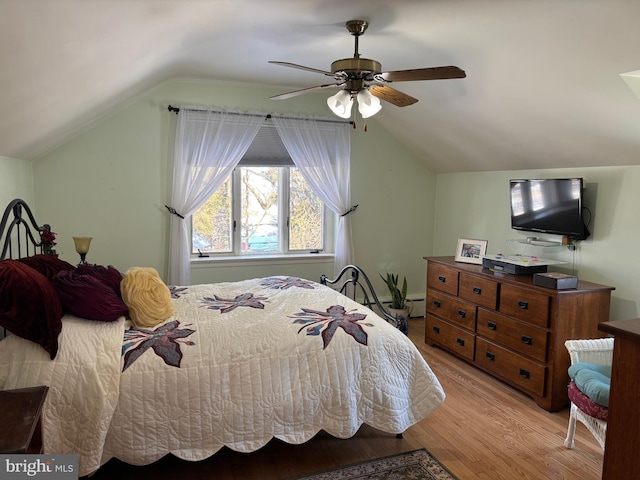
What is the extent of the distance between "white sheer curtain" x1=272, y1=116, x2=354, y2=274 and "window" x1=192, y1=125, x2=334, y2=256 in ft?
0.46

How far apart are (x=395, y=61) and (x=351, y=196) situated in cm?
171

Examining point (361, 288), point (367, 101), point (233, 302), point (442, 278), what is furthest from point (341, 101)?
point (361, 288)

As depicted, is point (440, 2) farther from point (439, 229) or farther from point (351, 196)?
point (439, 229)

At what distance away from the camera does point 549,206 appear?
349cm

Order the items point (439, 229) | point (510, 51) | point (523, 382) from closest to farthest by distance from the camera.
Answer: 1. point (510, 51)
2. point (523, 382)
3. point (439, 229)

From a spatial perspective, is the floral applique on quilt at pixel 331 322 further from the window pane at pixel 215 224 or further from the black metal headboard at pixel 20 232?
the window pane at pixel 215 224

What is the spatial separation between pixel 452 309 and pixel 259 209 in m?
2.12

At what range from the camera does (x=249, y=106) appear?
4.28 meters

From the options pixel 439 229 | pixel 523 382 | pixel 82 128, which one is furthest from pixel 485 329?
pixel 82 128

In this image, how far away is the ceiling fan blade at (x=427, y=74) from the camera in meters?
2.23

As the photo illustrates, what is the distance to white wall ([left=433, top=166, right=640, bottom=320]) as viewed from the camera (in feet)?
10.0

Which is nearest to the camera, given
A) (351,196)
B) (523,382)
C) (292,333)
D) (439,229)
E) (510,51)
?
(292,333)

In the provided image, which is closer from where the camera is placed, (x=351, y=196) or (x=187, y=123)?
(x=187, y=123)

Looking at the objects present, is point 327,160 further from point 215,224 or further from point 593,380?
point 593,380
